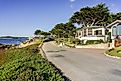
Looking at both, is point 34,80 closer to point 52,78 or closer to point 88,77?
point 52,78

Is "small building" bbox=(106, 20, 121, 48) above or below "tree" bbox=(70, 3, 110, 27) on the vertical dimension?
below

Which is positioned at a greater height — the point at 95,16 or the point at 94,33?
the point at 95,16

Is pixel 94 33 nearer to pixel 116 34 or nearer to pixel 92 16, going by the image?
pixel 116 34

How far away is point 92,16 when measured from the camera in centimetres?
9512

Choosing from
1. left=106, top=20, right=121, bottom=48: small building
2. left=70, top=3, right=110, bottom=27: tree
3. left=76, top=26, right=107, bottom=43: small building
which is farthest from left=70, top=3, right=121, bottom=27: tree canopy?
left=106, top=20, right=121, bottom=48: small building

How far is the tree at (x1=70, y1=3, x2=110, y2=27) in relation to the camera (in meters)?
92.7

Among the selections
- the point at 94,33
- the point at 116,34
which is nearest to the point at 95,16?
the point at 94,33

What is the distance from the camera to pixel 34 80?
13.3 metres

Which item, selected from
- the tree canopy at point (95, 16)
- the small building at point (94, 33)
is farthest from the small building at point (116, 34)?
the tree canopy at point (95, 16)

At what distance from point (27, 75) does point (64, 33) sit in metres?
94.6

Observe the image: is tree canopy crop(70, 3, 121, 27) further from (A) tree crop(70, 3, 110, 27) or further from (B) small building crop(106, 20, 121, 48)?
(B) small building crop(106, 20, 121, 48)

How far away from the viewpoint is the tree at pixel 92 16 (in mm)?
92681

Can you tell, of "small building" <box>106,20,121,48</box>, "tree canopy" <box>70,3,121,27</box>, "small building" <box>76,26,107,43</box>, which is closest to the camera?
"small building" <box>106,20,121,48</box>

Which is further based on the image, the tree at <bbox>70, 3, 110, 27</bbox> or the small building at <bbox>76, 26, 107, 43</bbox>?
the tree at <bbox>70, 3, 110, 27</bbox>
